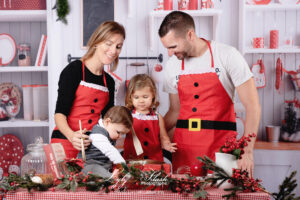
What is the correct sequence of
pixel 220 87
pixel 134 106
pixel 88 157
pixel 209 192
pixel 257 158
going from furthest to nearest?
pixel 257 158, pixel 134 106, pixel 220 87, pixel 88 157, pixel 209 192

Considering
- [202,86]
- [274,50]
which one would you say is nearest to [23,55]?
[202,86]

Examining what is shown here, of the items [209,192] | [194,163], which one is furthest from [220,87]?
[209,192]

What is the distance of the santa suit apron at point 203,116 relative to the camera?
6.16 feet

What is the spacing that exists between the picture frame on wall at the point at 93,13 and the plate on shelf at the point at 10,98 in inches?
32.4

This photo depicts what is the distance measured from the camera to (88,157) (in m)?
1.51

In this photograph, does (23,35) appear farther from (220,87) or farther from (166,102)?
(220,87)

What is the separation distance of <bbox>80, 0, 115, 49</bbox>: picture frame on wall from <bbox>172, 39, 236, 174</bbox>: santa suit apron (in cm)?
141

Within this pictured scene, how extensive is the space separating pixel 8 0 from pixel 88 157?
2000 mm

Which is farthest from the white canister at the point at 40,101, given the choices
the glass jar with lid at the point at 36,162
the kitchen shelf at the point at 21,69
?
the glass jar with lid at the point at 36,162

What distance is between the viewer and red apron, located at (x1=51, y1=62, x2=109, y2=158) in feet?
6.16

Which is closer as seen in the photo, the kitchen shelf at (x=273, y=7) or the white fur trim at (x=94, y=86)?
the white fur trim at (x=94, y=86)

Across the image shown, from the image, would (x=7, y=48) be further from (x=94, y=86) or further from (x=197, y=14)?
(x=197, y=14)

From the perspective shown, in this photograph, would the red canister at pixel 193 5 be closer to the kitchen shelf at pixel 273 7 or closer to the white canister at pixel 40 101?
the kitchen shelf at pixel 273 7

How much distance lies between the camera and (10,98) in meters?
3.01
